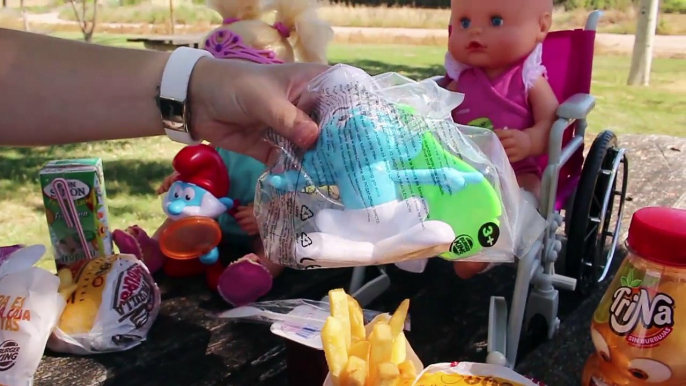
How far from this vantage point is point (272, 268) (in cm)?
144

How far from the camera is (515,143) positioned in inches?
50.1

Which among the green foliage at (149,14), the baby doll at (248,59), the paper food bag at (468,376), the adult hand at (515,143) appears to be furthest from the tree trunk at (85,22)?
the paper food bag at (468,376)

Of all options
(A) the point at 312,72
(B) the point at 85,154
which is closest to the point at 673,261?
(A) the point at 312,72

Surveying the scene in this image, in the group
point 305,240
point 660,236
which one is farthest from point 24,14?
point 660,236

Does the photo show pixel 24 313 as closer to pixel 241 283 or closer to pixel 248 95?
pixel 241 283

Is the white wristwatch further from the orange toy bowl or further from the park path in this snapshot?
the park path

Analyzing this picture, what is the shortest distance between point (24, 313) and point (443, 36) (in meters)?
4.69

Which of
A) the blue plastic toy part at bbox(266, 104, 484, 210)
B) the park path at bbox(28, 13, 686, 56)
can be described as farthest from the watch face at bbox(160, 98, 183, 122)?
the park path at bbox(28, 13, 686, 56)

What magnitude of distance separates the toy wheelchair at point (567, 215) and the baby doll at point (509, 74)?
65 mm

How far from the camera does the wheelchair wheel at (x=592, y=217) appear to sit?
131 centimetres

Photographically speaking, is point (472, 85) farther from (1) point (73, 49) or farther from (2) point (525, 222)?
(1) point (73, 49)

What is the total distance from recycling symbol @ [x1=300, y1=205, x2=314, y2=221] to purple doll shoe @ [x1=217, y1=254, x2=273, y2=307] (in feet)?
1.80

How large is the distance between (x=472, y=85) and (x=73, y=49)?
0.85 meters

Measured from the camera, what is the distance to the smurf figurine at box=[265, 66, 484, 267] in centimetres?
76
